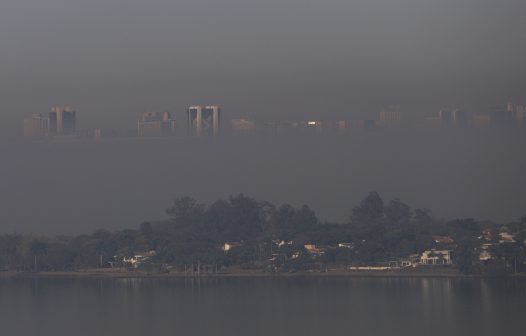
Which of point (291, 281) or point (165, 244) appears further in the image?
point (165, 244)

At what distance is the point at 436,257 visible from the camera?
22.0m

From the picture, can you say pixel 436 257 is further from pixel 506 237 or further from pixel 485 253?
pixel 506 237

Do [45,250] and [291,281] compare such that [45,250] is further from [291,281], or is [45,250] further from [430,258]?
[430,258]

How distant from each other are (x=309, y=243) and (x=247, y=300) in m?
3.86

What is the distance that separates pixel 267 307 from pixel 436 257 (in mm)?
4447

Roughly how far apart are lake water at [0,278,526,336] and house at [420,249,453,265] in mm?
1322

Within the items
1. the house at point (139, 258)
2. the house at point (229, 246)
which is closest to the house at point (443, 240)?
the house at point (229, 246)

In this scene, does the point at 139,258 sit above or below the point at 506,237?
below

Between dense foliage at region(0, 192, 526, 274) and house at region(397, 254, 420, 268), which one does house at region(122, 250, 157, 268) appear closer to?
dense foliage at region(0, 192, 526, 274)

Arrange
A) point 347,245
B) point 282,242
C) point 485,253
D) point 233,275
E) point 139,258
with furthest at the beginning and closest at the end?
1. point 139,258
2. point 282,242
3. point 347,245
4. point 233,275
5. point 485,253

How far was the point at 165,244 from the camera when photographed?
2342 centimetres

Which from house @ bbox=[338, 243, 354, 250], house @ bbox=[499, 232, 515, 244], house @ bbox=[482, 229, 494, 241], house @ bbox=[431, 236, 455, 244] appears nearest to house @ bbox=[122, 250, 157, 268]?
house @ bbox=[338, 243, 354, 250]

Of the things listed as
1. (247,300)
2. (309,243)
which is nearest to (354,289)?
(247,300)

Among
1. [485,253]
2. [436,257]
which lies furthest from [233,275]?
[485,253]
